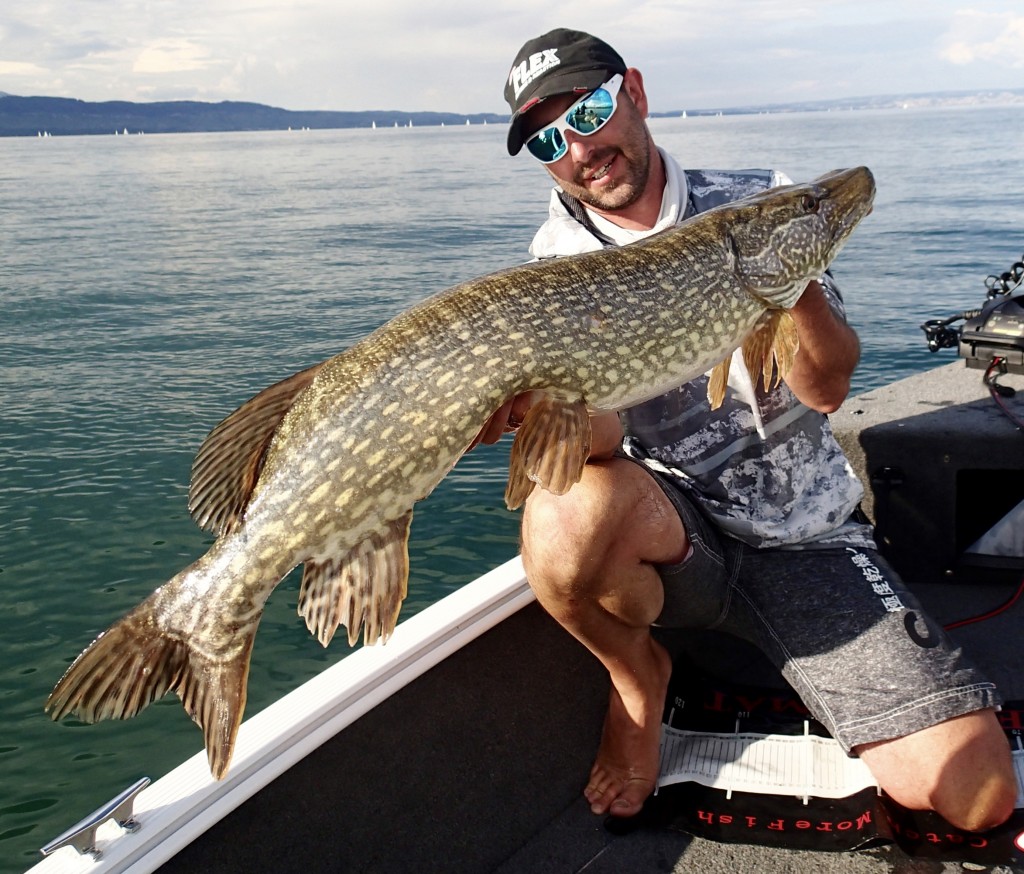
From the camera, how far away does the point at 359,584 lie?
6.46ft

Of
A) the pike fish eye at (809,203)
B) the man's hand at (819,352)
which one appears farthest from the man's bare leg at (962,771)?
the pike fish eye at (809,203)

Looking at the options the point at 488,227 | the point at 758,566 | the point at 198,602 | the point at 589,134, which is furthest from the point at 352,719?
the point at 488,227

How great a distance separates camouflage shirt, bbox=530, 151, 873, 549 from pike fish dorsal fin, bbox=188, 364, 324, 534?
1.16 meters

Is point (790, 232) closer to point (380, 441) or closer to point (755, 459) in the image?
point (755, 459)

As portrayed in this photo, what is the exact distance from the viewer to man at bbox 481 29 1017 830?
7.74 feet

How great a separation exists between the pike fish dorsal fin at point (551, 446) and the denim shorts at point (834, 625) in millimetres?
579

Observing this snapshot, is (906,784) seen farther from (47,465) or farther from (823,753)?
(47,465)

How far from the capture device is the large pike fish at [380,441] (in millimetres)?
1819

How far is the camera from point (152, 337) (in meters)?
11.4

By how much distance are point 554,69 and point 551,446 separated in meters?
1.27


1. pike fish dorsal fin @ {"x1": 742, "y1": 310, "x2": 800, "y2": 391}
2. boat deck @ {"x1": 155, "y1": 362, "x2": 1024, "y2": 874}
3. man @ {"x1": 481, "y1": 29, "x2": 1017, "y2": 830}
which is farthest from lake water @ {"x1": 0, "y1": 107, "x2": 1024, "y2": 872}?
pike fish dorsal fin @ {"x1": 742, "y1": 310, "x2": 800, "y2": 391}

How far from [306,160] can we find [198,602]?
51006 millimetres

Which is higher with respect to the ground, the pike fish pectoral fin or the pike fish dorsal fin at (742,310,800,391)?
the pike fish dorsal fin at (742,310,800,391)

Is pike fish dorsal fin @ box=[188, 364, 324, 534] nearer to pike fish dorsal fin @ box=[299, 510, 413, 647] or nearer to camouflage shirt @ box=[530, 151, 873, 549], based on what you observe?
pike fish dorsal fin @ box=[299, 510, 413, 647]
